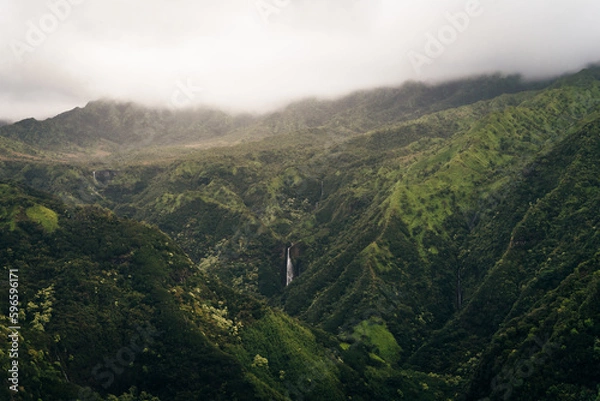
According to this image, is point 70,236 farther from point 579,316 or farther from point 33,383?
point 579,316

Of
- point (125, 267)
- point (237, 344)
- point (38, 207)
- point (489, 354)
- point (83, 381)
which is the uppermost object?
point (38, 207)

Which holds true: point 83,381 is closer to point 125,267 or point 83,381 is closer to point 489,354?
point 125,267

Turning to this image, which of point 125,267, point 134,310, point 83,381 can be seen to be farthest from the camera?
point 125,267

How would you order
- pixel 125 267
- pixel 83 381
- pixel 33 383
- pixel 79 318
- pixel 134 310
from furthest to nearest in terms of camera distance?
pixel 125 267
pixel 134 310
pixel 79 318
pixel 83 381
pixel 33 383

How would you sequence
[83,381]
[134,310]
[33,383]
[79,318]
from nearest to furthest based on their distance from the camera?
[33,383] < [83,381] < [79,318] < [134,310]

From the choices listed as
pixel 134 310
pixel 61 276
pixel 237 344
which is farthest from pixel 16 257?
pixel 237 344

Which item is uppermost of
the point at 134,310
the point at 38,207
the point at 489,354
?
the point at 38,207

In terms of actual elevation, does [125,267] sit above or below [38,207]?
below

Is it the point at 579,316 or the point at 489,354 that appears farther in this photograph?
the point at 489,354

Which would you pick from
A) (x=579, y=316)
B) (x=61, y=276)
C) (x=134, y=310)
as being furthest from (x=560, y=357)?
(x=61, y=276)
